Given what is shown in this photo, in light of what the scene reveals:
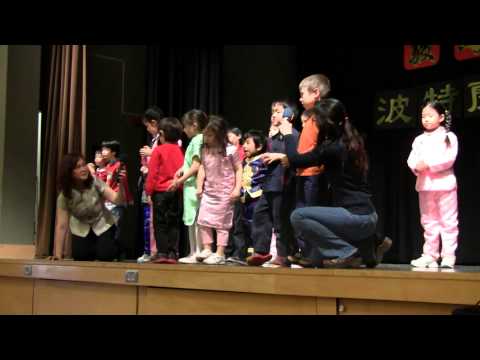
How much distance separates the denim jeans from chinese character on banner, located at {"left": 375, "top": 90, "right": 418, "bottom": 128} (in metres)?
2.64

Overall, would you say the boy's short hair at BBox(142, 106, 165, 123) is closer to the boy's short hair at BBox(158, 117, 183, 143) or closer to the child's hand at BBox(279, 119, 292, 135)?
the boy's short hair at BBox(158, 117, 183, 143)

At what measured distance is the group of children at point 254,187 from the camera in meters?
3.48

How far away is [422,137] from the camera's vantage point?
3.66 meters

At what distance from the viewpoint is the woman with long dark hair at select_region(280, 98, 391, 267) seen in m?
3.01

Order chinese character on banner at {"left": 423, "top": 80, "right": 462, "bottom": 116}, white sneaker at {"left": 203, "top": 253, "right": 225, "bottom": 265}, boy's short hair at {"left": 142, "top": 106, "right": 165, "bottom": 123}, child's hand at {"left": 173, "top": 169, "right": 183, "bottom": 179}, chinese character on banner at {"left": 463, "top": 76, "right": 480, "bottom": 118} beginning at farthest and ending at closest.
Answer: chinese character on banner at {"left": 423, "top": 80, "right": 462, "bottom": 116} < chinese character on banner at {"left": 463, "top": 76, "right": 480, "bottom": 118} < boy's short hair at {"left": 142, "top": 106, "right": 165, "bottom": 123} < child's hand at {"left": 173, "top": 169, "right": 183, "bottom": 179} < white sneaker at {"left": 203, "top": 253, "right": 225, "bottom": 265}

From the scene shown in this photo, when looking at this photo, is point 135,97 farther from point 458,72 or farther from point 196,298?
point 196,298

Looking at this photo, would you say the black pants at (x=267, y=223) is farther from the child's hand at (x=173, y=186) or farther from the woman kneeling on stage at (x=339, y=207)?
the child's hand at (x=173, y=186)

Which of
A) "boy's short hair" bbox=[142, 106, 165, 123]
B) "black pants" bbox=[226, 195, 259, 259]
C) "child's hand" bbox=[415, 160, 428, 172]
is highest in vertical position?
"boy's short hair" bbox=[142, 106, 165, 123]

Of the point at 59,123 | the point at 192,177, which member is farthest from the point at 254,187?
the point at 59,123

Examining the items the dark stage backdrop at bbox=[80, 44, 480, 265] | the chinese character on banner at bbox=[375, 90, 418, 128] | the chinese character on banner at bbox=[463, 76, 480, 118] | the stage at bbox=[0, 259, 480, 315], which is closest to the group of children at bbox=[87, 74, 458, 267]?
the stage at bbox=[0, 259, 480, 315]

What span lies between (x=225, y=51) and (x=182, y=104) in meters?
0.94

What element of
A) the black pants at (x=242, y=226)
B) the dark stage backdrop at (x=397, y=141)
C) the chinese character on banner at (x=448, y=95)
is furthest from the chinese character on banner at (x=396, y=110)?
the black pants at (x=242, y=226)

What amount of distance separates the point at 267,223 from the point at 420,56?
2777 mm
